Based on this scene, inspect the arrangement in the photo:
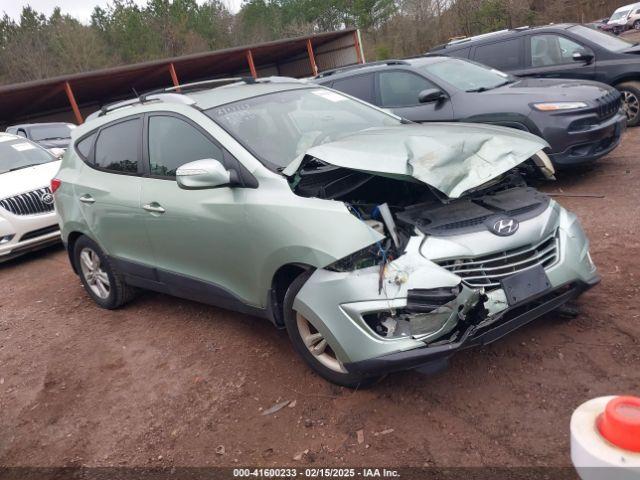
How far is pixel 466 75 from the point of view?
7234mm

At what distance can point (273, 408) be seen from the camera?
3158 mm

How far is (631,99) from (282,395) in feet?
25.2

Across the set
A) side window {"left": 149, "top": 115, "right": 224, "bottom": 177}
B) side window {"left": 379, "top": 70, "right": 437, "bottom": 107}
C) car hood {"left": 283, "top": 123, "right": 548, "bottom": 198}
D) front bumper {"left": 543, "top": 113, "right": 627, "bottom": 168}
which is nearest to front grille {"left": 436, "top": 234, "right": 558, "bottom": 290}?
car hood {"left": 283, "top": 123, "right": 548, "bottom": 198}

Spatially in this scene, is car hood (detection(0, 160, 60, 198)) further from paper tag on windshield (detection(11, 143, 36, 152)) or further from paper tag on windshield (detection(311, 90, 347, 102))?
paper tag on windshield (detection(311, 90, 347, 102))

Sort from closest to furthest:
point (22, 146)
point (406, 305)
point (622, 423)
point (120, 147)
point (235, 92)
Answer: point (622, 423) < point (406, 305) < point (235, 92) < point (120, 147) < point (22, 146)

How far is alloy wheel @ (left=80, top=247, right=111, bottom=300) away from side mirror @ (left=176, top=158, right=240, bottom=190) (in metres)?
2.04

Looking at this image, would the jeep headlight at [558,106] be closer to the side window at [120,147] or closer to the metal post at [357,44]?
the side window at [120,147]

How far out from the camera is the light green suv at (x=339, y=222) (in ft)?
9.13

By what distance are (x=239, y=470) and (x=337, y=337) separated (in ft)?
2.67

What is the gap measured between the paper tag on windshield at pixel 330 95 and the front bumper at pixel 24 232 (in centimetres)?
432

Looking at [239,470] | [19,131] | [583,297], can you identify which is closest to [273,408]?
[239,470]

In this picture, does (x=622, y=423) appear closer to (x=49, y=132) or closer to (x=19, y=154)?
(x=19, y=154)

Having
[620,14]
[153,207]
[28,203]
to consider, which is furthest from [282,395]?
[620,14]

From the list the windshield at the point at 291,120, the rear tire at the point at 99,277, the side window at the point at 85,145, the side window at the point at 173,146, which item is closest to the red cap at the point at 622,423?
the windshield at the point at 291,120
